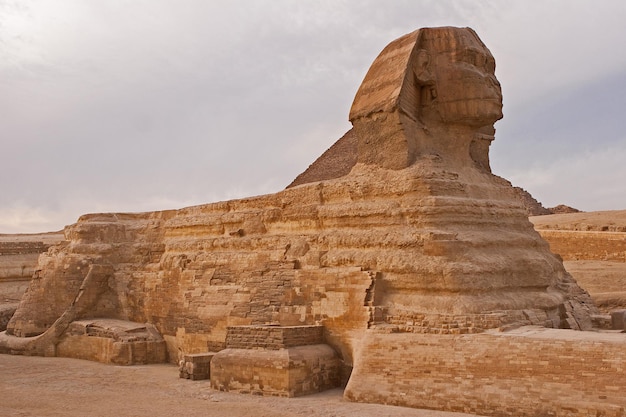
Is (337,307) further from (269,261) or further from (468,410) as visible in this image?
(468,410)

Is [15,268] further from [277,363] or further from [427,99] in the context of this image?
[427,99]

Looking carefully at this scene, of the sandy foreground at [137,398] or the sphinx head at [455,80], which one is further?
the sphinx head at [455,80]

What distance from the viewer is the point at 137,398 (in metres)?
9.94

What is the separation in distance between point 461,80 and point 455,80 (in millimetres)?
98

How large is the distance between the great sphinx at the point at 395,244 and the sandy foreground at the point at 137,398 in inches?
23.8

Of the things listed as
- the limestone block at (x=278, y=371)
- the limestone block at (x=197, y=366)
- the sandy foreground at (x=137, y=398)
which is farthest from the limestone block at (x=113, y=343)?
the limestone block at (x=278, y=371)

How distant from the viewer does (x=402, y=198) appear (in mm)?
10039

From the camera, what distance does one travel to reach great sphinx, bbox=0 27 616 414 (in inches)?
363

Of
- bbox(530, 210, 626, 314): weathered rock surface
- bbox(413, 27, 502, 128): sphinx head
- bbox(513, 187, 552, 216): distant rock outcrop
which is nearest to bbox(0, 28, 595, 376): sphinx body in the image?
bbox(413, 27, 502, 128): sphinx head

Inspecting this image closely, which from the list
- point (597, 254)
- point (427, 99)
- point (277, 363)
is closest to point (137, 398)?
point (277, 363)

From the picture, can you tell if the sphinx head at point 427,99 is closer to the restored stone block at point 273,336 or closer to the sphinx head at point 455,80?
the sphinx head at point 455,80

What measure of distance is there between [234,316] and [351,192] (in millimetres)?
3204

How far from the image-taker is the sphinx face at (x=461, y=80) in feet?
34.8

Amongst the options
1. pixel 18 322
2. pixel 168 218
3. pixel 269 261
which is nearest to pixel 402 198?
pixel 269 261
